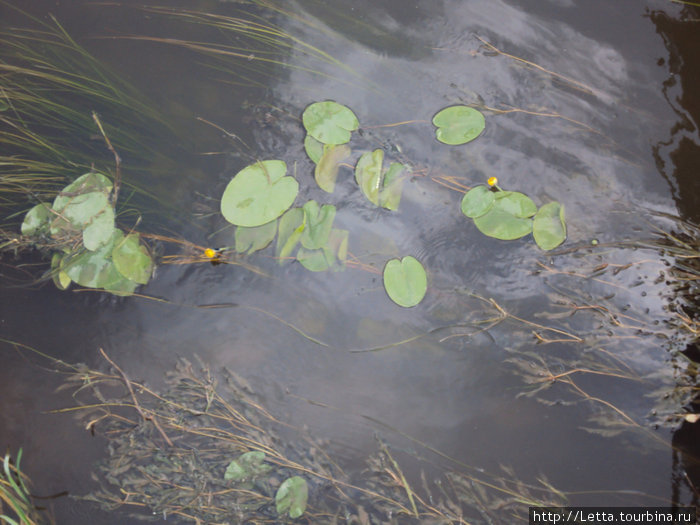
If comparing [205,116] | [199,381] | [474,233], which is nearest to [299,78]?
[205,116]

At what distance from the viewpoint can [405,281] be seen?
176 cm

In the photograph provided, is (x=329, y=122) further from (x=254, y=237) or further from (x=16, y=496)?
(x=16, y=496)

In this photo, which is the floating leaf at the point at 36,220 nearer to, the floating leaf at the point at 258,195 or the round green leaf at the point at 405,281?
the floating leaf at the point at 258,195

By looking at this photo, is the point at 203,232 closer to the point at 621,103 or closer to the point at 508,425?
the point at 508,425

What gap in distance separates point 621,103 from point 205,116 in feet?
6.35

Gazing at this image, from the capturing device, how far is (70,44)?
2080 mm

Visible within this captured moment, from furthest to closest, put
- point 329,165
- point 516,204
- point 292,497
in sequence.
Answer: point 329,165 < point 516,204 < point 292,497

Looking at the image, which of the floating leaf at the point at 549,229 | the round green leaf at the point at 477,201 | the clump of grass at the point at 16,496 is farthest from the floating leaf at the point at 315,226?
the clump of grass at the point at 16,496

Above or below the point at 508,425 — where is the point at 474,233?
above

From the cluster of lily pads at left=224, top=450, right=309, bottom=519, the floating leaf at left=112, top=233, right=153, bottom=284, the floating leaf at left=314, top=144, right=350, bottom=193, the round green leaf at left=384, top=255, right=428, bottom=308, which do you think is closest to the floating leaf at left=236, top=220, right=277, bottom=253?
the floating leaf at left=314, top=144, right=350, bottom=193

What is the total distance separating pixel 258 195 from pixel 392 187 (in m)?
0.59

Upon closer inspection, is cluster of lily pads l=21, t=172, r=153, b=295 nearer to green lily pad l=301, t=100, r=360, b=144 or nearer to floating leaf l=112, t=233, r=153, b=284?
floating leaf l=112, t=233, r=153, b=284

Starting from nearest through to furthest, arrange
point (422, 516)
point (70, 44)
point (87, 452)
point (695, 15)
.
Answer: point (422, 516) < point (87, 452) < point (695, 15) < point (70, 44)

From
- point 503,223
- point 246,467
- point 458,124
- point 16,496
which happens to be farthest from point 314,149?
point 16,496
